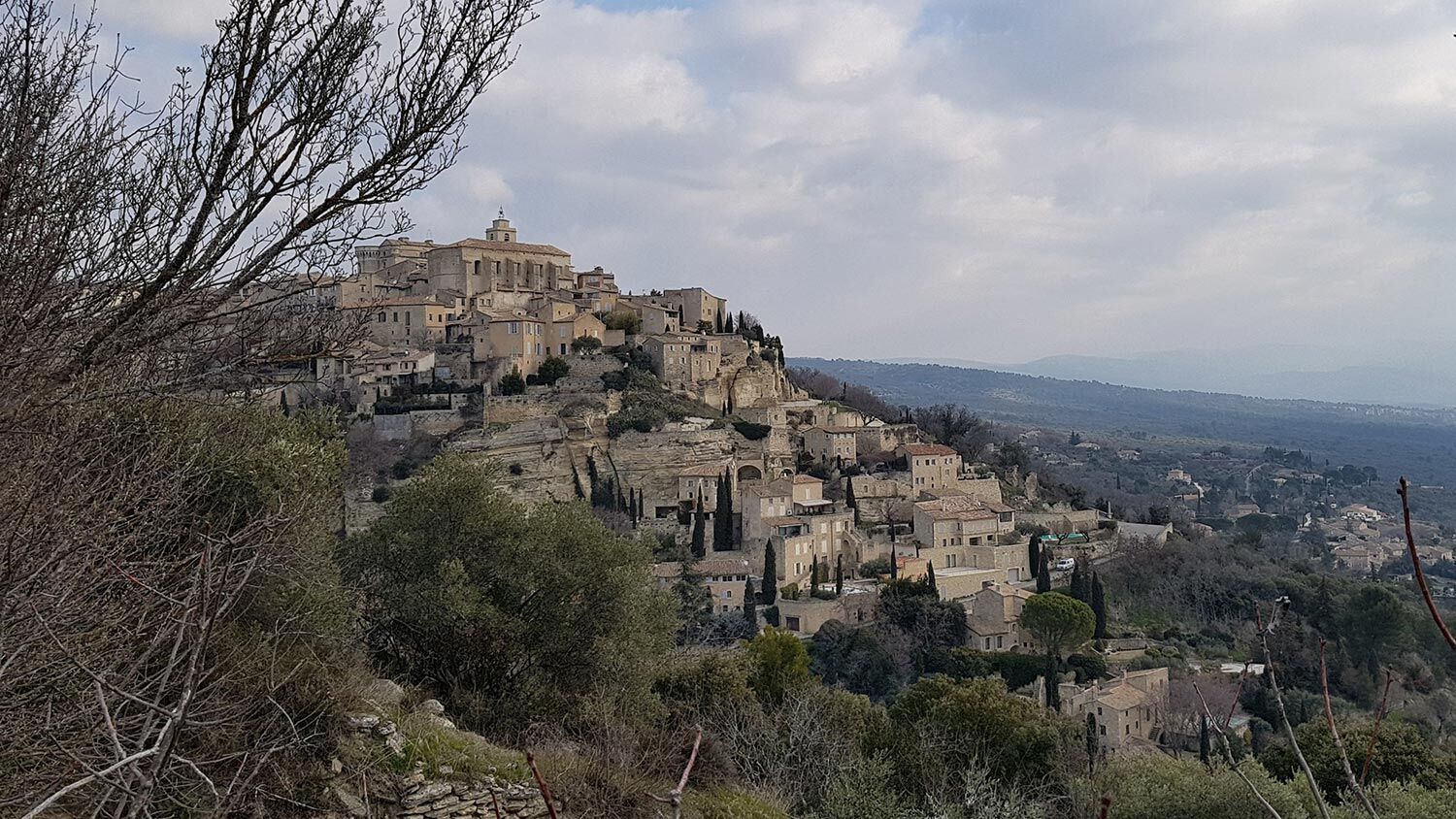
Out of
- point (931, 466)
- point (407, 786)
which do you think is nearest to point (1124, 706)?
point (931, 466)

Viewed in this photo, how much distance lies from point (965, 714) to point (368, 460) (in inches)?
1053

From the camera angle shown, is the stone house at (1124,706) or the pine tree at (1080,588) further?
the pine tree at (1080,588)

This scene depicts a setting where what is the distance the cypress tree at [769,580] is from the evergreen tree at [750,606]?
331 mm

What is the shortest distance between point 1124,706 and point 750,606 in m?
10.9

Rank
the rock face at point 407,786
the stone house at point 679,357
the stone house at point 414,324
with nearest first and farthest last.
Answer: the rock face at point 407,786 < the stone house at point 414,324 < the stone house at point 679,357

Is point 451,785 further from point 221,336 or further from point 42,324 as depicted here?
point 42,324

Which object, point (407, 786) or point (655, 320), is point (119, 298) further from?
point (655, 320)

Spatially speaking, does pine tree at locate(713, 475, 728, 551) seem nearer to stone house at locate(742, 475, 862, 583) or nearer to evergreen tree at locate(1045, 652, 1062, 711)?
stone house at locate(742, 475, 862, 583)

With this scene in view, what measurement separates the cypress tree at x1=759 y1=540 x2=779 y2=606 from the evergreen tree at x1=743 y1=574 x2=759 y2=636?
0.33m

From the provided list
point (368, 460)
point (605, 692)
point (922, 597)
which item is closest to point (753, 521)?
point (922, 597)

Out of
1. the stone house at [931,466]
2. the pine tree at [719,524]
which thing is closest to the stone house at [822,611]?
the pine tree at [719,524]

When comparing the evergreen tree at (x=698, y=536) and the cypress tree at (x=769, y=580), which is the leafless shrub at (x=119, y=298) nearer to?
the cypress tree at (x=769, y=580)

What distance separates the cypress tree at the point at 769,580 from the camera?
31547 mm

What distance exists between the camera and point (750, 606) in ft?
99.4
